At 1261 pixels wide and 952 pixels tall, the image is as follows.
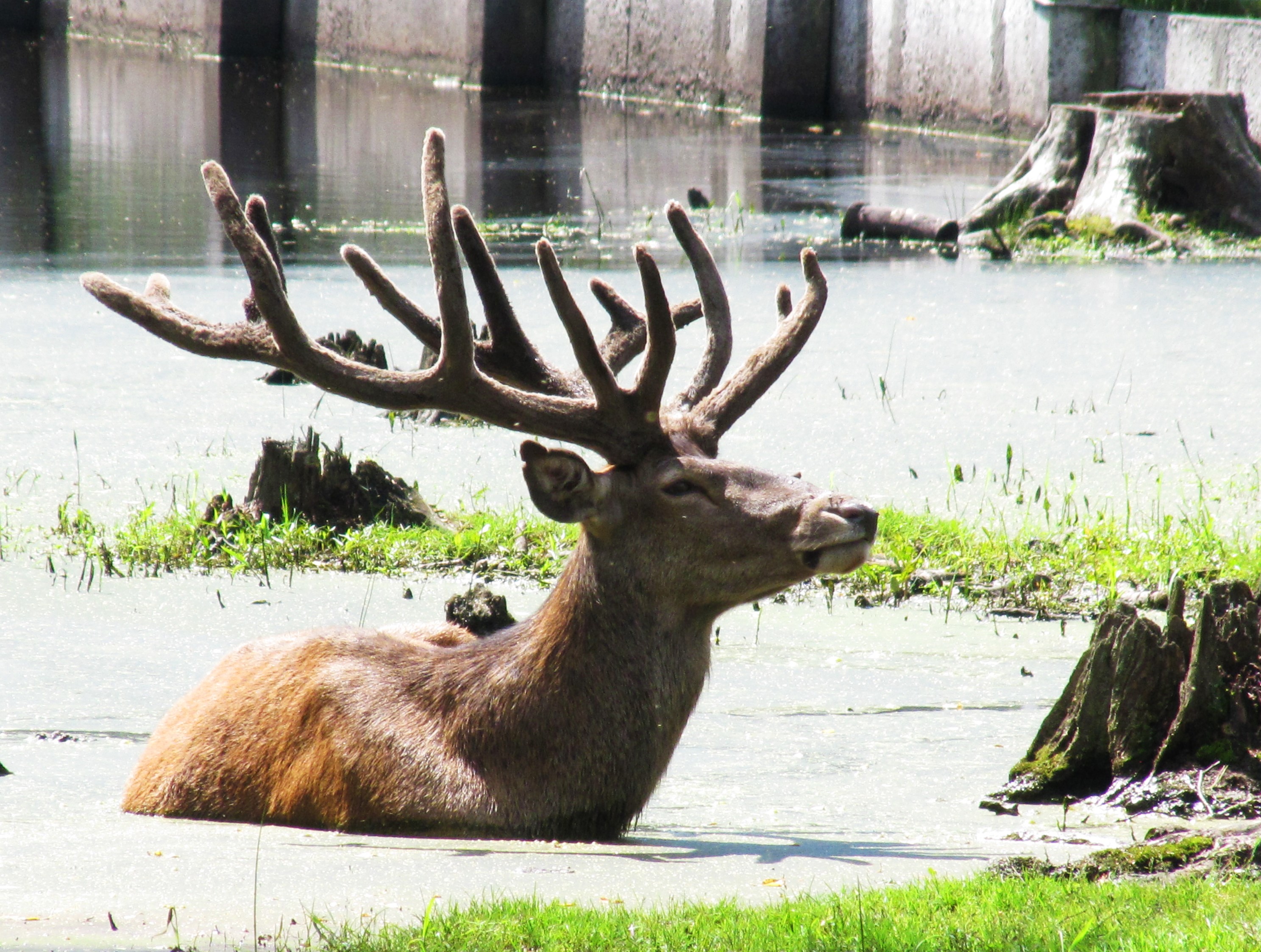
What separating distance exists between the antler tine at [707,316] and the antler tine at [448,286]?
71 cm

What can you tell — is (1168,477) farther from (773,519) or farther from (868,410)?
(773,519)

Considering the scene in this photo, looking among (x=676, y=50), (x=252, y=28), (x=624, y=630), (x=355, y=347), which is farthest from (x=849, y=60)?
(x=624, y=630)

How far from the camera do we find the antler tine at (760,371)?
202 inches

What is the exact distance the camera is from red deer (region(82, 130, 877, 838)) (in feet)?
15.3

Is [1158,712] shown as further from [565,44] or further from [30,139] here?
[565,44]

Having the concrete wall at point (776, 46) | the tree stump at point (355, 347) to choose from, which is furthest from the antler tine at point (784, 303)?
the concrete wall at point (776, 46)

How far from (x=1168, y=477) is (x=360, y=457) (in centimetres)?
405

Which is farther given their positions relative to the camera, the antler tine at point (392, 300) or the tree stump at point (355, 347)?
the tree stump at point (355, 347)

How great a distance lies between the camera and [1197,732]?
16.1ft

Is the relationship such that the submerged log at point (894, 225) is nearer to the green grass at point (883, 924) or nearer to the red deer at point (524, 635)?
the red deer at point (524, 635)

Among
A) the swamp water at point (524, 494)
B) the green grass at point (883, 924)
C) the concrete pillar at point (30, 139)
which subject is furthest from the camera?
the concrete pillar at point (30, 139)

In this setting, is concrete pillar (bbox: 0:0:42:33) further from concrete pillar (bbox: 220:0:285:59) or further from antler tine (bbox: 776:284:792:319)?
antler tine (bbox: 776:284:792:319)

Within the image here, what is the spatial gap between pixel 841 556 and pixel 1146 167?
12555 millimetres

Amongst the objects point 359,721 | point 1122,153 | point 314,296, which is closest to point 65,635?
point 359,721
